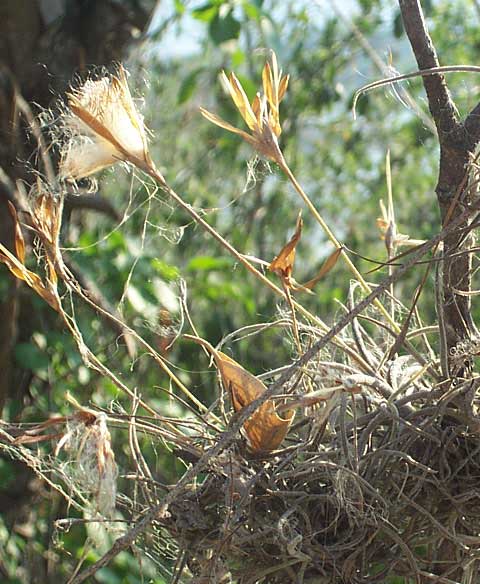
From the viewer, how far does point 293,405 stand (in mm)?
342

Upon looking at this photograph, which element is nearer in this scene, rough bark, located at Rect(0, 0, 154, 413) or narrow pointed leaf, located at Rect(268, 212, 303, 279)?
narrow pointed leaf, located at Rect(268, 212, 303, 279)

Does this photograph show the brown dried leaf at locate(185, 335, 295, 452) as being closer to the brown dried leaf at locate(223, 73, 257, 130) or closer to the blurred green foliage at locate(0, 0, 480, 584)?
the brown dried leaf at locate(223, 73, 257, 130)

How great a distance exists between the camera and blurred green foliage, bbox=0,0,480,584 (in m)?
1.07

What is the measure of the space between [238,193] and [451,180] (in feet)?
4.56

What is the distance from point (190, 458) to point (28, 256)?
0.63 meters

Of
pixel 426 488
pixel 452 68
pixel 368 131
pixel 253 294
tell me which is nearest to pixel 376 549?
pixel 426 488

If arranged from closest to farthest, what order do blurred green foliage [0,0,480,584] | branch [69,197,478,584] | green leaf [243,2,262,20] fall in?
branch [69,197,478,584] < green leaf [243,2,262,20] < blurred green foliage [0,0,480,584]

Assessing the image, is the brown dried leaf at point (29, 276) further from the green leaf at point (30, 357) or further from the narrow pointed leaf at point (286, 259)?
the green leaf at point (30, 357)

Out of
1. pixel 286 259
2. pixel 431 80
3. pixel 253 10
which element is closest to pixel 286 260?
pixel 286 259

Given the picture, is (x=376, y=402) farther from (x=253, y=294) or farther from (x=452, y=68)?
(x=253, y=294)

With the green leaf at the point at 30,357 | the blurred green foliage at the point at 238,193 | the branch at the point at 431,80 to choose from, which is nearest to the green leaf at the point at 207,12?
the blurred green foliage at the point at 238,193

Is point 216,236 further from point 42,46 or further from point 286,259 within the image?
point 42,46

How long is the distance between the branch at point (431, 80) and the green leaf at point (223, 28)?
56 cm

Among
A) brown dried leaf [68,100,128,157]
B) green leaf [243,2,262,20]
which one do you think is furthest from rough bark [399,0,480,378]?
green leaf [243,2,262,20]
